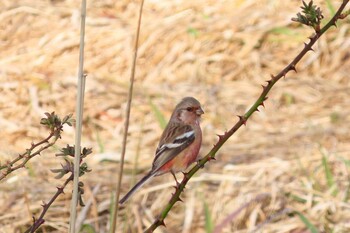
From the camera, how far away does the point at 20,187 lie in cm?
464

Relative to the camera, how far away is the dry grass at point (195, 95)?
439 cm

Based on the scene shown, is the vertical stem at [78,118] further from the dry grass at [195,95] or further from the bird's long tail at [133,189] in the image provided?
the dry grass at [195,95]

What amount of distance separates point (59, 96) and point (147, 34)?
905 mm

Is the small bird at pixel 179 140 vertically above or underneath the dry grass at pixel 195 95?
underneath

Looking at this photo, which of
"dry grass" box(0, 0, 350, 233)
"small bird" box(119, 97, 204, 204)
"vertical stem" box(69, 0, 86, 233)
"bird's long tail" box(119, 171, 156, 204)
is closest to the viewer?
"vertical stem" box(69, 0, 86, 233)

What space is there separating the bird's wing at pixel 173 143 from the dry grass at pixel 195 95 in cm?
136

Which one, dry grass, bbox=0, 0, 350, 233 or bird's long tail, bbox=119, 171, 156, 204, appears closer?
bird's long tail, bbox=119, 171, 156, 204

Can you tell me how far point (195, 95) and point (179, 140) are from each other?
3145mm

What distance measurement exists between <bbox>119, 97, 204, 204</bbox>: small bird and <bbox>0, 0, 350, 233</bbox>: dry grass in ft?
4.48

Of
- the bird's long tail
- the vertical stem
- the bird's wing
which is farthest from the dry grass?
the vertical stem

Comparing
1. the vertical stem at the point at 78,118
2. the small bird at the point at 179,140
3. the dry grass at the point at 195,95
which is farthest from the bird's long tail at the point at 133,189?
the dry grass at the point at 195,95

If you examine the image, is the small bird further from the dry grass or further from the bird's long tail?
the dry grass

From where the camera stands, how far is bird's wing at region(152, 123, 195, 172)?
2.60 metres

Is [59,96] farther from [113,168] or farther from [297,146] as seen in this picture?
[297,146]
